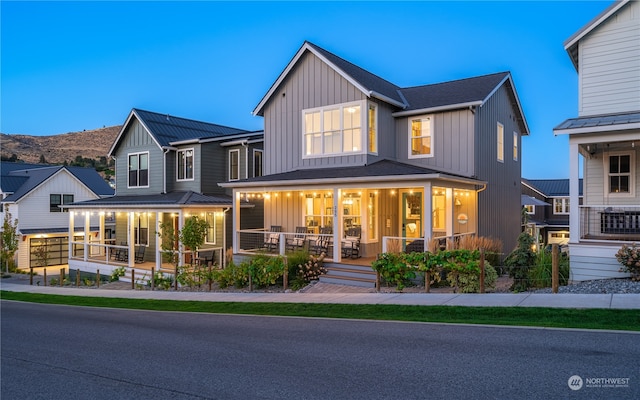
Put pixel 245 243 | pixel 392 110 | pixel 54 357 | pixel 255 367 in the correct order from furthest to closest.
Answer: pixel 245 243
pixel 392 110
pixel 54 357
pixel 255 367

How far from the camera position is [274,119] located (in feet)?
69.3

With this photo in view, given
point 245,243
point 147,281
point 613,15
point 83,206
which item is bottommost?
point 147,281

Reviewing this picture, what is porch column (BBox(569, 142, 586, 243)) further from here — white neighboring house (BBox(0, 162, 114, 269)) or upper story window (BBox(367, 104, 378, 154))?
white neighboring house (BBox(0, 162, 114, 269))

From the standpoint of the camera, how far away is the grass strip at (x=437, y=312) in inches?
344

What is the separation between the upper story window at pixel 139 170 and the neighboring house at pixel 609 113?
22.4 m

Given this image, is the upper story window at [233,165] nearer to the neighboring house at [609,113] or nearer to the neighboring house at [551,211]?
the neighboring house at [609,113]

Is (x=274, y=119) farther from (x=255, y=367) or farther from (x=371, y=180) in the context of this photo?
(x=255, y=367)

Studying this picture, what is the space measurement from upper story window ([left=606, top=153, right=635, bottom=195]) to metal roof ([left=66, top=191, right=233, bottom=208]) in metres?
16.5

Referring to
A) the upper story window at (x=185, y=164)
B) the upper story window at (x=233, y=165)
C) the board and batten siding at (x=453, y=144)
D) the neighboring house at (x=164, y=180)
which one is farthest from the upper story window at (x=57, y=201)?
the board and batten siding at (x=453, y=144)

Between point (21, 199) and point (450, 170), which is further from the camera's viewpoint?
point (21, 199)

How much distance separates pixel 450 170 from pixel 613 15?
742 cm

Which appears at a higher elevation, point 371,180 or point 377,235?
point 371,180

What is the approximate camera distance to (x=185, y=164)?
26312 millimetres

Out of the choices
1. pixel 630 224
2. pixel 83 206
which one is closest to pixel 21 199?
pixel 83 206
